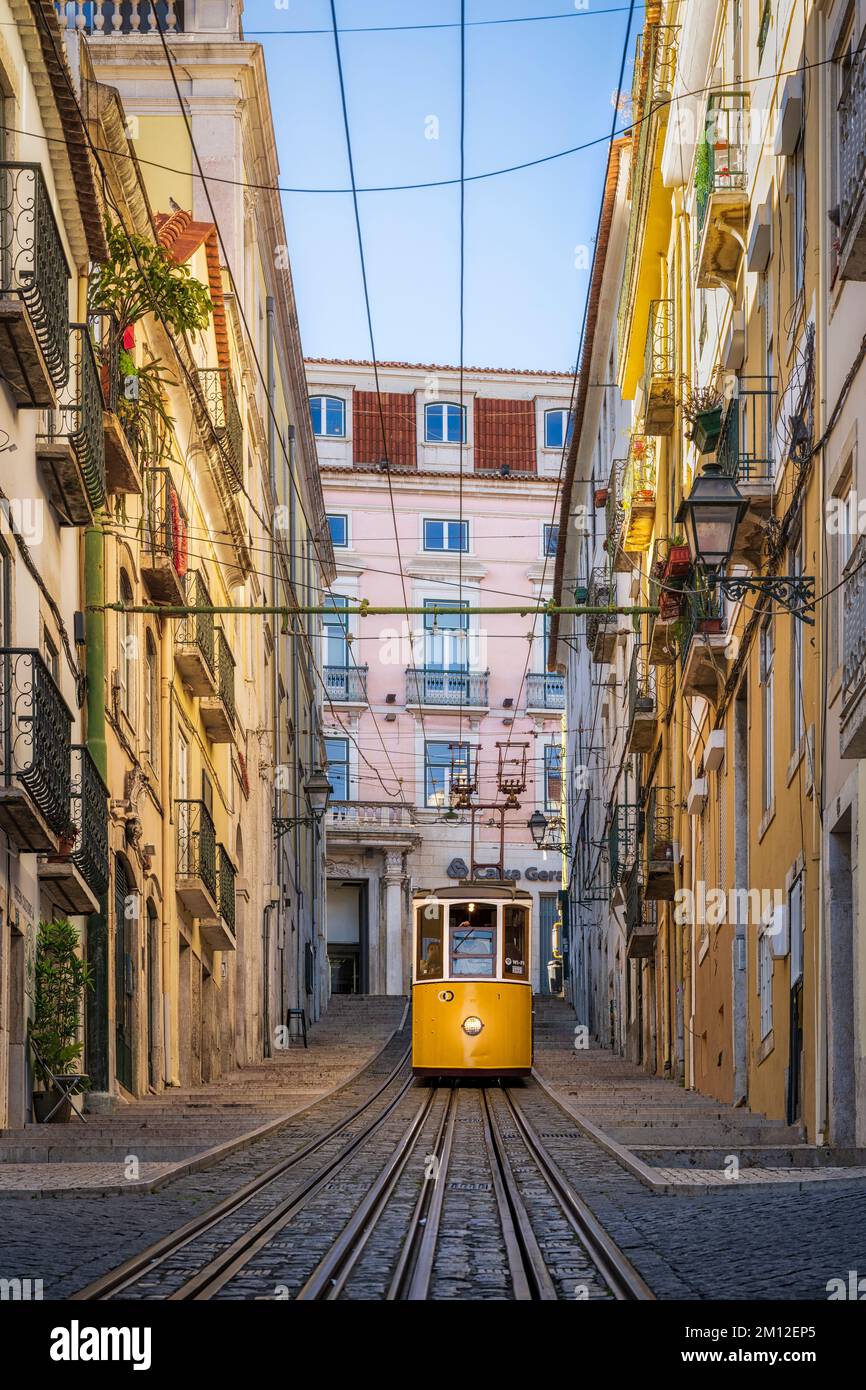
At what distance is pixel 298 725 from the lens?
48.4 metres

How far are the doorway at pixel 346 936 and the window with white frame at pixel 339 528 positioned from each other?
960cm

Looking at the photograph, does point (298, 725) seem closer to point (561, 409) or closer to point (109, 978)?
point (561, 409)

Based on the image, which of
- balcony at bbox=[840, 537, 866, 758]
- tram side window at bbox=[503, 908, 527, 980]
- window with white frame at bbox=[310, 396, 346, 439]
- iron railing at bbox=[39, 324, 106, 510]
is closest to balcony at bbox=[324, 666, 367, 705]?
window with white frame at bbox=[310, 396, 346, 439]

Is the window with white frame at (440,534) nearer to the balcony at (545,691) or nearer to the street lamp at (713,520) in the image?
the balcony at (545,691)

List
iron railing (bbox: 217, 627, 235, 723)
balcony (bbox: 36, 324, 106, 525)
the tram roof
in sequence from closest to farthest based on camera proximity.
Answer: balcony (bbox: 36, 324, 106, 525), the tram roof, iron railing (bbox: 217, 627, 235, 723)

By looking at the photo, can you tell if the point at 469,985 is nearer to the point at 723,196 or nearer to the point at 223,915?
the point at 223,915

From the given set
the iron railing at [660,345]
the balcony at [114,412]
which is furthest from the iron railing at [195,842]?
the iron railing at [660,345]

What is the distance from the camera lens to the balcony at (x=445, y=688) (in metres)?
61.7

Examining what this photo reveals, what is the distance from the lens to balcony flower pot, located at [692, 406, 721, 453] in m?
19.7

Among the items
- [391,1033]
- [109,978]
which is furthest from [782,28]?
[391,1033]

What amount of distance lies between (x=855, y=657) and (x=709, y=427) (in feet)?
24.7

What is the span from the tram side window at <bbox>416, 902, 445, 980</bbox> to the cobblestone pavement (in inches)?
525

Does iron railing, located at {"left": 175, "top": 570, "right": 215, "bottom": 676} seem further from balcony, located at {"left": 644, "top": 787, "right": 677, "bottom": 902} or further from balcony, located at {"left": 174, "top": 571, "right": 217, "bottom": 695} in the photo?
balcony, located at {"left": 644, "top": 787, "right": 677, "bottom": 902}
